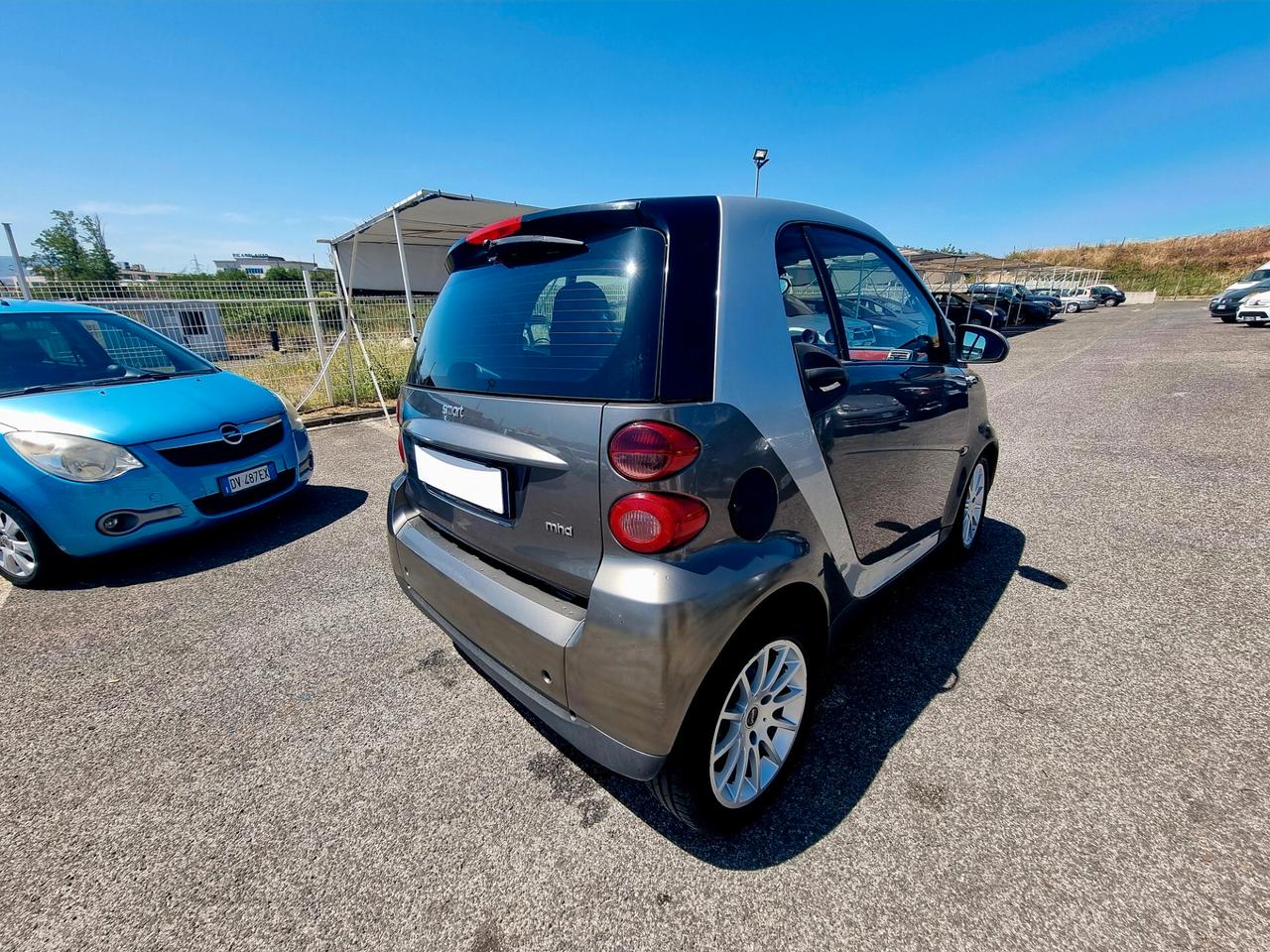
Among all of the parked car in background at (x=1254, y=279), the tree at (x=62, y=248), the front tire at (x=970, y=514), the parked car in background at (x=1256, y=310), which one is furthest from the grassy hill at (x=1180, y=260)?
the tree at (x=62, y=248)

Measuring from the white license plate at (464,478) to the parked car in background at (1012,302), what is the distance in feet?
91.5

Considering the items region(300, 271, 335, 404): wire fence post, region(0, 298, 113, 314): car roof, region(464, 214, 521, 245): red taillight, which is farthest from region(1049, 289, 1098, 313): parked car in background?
region(0, 298, 113, 314): car roof

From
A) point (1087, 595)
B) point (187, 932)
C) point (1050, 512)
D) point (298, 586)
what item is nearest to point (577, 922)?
point (187, 932)

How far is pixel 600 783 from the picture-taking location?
72.7 inches

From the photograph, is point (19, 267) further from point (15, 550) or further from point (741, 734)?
point (741, 734)

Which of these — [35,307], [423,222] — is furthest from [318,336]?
[35,307]

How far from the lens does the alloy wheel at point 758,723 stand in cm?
158

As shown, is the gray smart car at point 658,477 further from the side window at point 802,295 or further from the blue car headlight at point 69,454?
the blue car headlight at point 69,454

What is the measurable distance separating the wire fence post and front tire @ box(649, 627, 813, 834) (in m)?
8.29

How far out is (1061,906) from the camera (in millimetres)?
1421

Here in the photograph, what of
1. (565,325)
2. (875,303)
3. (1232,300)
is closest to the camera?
(565,325)

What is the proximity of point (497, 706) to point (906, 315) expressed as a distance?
2.55m

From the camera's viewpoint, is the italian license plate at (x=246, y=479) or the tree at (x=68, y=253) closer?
the italian license plate at (x=246, y=479)

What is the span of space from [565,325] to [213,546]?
3.46 m
